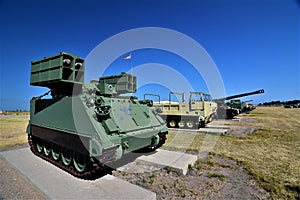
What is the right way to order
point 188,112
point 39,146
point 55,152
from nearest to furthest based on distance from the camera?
point 55,152 < point 39,146 < point 188,112

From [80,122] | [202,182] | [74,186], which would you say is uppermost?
[80,122]

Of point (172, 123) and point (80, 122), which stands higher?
point (80, 122)

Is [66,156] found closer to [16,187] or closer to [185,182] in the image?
[16,187]

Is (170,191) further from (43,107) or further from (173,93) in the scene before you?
(173,93)

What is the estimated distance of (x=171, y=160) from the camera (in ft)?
16.4

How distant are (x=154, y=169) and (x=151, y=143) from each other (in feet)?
2.43

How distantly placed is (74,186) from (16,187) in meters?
1.26

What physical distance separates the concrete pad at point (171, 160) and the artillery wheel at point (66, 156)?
185 centimetres

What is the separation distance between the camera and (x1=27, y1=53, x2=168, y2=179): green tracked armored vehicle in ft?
12.0

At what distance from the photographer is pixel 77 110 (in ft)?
13.0

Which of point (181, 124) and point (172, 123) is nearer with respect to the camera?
point (181, 124)

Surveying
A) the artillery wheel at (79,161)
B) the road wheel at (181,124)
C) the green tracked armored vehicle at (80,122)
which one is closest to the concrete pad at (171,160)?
the green tracked armored vehicle at (80,122)

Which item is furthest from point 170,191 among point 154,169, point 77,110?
point 77,110

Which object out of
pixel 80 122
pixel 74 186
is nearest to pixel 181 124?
pixel 80 122
